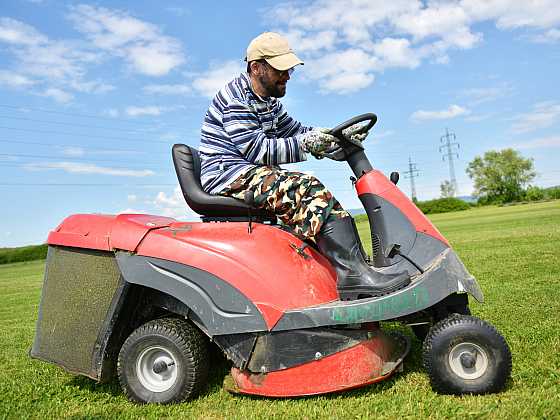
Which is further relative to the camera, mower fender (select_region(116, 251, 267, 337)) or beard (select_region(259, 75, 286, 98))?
beard (select_region(259, 75, 286, 98))

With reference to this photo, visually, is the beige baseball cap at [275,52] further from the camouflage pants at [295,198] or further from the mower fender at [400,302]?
the mower fender at [400,302]

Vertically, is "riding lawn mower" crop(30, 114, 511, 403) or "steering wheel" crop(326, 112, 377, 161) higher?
"steering wheel" crop(326, 112, 377, 161)

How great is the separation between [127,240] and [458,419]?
2223mm

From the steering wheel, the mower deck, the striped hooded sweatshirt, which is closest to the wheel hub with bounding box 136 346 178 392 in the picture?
the mower deck

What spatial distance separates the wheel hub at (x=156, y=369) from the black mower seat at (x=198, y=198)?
3.11 feet

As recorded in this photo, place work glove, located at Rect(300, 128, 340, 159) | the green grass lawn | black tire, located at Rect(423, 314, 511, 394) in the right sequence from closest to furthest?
1. the green grass lawn
2. black tire, located at Rect(423, 314, 511, 394)
3. work glove, located at Rect(300, 128, 340, 159)

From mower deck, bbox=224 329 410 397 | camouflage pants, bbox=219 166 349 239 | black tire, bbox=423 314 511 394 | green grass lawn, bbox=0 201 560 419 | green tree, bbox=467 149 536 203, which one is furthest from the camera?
green tree, bbox=467 149 536 203

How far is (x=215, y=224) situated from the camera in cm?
365

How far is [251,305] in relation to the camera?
3.32 metres

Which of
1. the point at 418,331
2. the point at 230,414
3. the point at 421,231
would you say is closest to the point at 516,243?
the point at 418,331

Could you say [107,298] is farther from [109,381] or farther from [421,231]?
[421,231]

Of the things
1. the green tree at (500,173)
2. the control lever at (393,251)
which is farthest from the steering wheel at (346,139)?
the green tree at (500,173)

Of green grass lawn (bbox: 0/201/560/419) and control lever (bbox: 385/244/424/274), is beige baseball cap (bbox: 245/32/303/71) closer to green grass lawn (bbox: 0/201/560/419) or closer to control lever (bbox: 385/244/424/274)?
control lever (bbox: 385/244/424/274)

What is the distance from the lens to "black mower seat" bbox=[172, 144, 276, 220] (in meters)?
3.65
